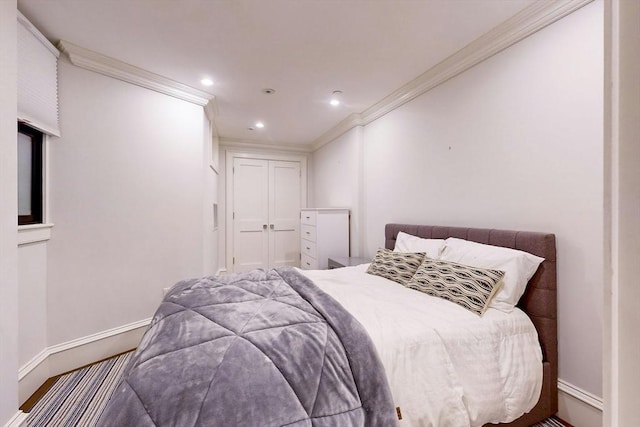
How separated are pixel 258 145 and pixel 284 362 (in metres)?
4.37

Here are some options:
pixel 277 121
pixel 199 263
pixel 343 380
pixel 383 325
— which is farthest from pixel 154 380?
pixel 277 121

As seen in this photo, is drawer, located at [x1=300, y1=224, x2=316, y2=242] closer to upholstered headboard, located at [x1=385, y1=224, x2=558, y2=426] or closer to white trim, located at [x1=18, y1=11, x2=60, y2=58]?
upholstered headboard, located at [x1=385, y1=224, x2=558, y2=426]

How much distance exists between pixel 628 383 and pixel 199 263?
3.06 metres

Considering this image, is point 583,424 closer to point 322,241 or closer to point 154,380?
point 154,380

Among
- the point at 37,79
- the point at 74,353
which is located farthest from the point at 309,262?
the point at 37,79

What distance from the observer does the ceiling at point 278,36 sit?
1688mm

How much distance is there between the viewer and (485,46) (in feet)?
6.47

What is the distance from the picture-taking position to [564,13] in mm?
1563

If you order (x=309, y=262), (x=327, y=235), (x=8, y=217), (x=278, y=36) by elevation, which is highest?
(x=278, y=36)

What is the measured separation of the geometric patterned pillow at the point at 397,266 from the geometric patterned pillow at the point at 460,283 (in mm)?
136

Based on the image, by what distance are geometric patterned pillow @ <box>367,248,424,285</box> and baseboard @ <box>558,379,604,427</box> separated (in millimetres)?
1027

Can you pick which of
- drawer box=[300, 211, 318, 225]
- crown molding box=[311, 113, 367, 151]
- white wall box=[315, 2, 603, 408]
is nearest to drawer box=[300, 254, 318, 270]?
drawer box=[300, 211, 318, 225]

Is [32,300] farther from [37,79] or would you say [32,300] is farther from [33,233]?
[37,79]

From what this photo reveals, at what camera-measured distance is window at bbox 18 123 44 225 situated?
1.85 metres
